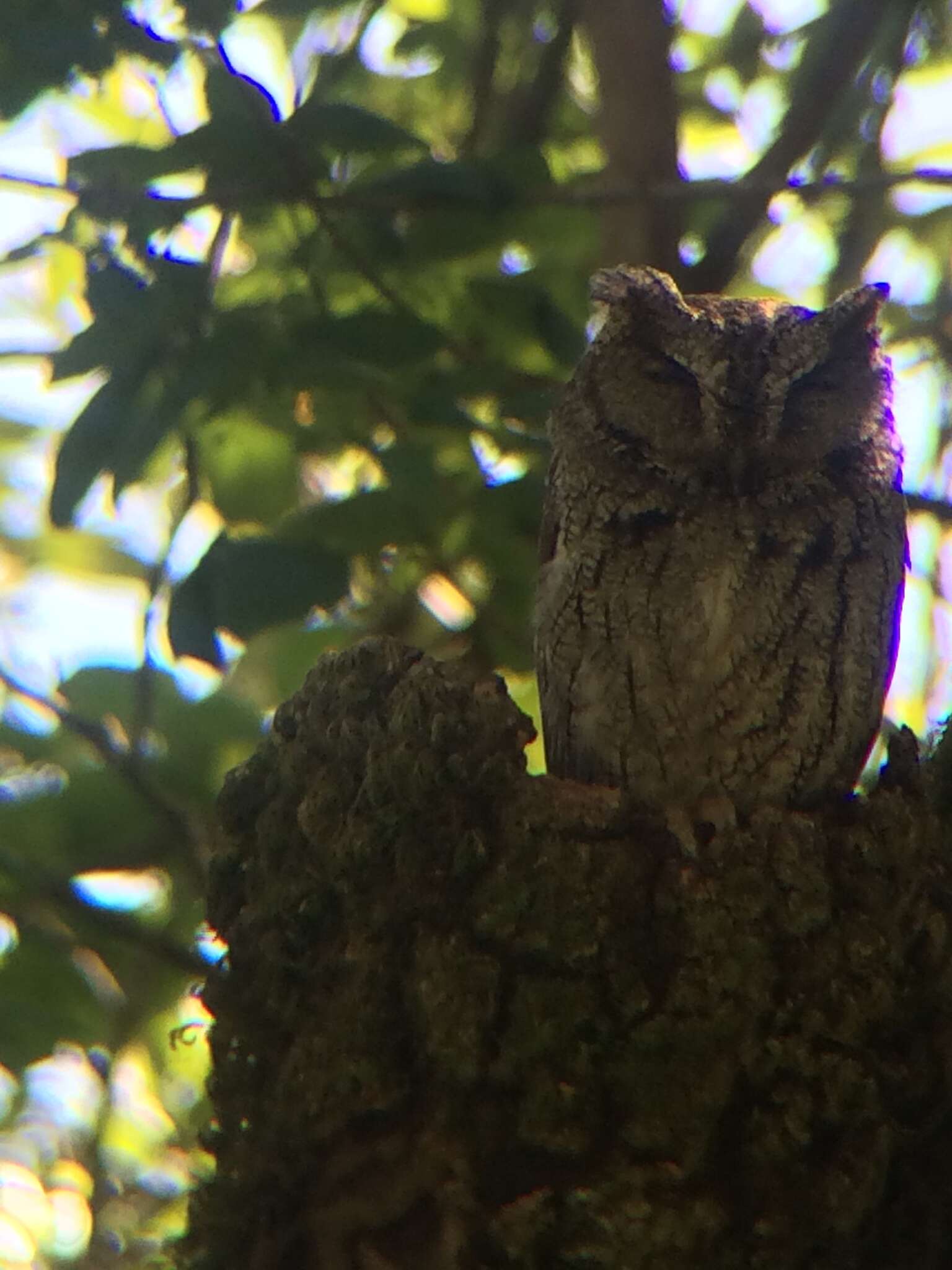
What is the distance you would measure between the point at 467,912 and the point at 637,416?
111 centimetres

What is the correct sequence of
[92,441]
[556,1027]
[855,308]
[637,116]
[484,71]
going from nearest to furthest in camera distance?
1. [556,1027]
2. [92,441]
3. [855,308]
4. [637,116]
5. [484,71]

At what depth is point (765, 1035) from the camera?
1.84 m

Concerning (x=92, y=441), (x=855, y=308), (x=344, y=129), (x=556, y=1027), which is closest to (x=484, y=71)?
(x=855, y=308)

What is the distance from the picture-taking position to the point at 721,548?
2594 mm

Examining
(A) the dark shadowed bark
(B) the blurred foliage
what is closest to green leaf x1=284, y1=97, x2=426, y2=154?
(B) the blurred foliage

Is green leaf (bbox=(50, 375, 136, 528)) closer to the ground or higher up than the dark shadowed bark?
closer to the ground

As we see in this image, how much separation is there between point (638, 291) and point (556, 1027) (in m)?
1.37

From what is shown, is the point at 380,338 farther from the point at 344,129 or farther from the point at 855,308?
the point at 855,308

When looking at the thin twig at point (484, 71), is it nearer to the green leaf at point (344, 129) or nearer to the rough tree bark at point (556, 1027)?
the green leaf at point (344, 129)

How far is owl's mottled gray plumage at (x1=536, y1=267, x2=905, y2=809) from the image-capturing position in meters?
2.60

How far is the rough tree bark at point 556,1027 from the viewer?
1778 mm

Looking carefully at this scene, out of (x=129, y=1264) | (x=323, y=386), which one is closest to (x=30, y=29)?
(x=323, y=386)

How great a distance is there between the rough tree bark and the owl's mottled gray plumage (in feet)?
1.79

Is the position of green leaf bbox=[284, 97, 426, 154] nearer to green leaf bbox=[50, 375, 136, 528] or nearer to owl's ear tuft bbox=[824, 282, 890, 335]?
green leaf bbox=[50, 375, 136, 528]
